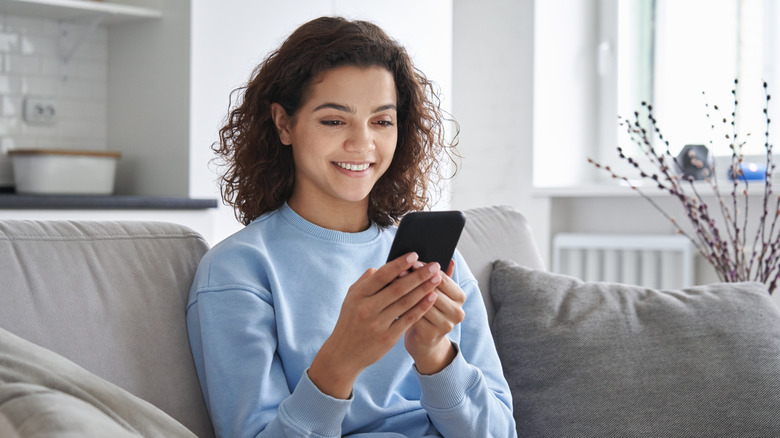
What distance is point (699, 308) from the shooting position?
→ 1.61m

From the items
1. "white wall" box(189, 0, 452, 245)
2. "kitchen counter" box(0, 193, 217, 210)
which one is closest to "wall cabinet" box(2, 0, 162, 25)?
"white wall" box(189, 0, 452, 245)

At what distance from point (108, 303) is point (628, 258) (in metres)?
2.48

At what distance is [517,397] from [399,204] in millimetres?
416

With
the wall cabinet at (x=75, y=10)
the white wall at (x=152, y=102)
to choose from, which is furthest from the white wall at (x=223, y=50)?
the wall cabinet at (x=75, y=10)

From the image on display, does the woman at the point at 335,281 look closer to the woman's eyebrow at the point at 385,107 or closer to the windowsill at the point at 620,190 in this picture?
the woman's eyebrow at the point at 385,107

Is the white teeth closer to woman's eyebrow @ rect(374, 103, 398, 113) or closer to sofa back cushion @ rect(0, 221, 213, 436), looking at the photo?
woman's eyebrow @ rect(374, 103, 398, 113)

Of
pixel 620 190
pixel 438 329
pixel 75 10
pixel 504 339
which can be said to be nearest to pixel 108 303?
pixel 438 329

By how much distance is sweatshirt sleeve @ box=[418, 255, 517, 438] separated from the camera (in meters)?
1.18

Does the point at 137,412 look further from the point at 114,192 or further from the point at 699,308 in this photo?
the point at 114,192

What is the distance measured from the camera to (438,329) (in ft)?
3.66

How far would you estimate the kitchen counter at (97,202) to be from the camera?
245 cm

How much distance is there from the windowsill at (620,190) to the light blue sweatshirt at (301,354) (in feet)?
6.27

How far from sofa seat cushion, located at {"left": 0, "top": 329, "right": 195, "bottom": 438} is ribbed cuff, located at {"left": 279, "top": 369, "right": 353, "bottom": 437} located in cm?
14

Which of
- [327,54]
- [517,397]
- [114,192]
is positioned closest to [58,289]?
[327,54]
